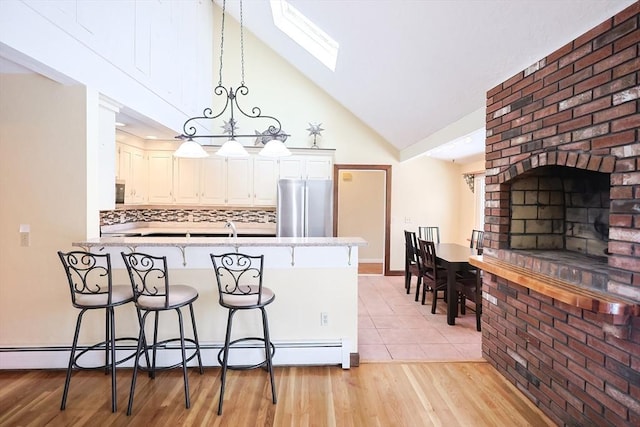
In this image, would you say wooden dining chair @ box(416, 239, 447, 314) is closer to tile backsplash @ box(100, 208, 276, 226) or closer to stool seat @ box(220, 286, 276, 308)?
stool seat @ box(220, 286, 276, 308)

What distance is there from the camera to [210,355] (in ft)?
9.35

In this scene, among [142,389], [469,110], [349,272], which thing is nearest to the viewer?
[142,389]

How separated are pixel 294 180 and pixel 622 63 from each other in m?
3.97

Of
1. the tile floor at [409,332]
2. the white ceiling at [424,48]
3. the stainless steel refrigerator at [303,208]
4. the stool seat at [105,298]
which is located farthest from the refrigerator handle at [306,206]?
the stool seat at [105,298]

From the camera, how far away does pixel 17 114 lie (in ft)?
8.78

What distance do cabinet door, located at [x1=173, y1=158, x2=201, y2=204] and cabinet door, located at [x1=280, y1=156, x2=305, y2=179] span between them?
1.32 m

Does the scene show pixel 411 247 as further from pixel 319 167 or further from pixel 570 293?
pixel 570 293

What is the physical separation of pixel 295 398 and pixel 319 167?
12.1ft

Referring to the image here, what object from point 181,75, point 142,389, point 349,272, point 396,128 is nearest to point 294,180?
point 396,128

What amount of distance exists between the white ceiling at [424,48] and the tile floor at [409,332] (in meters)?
2.06

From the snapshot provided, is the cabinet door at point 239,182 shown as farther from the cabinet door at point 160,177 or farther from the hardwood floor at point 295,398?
the hardwood floor at point 295,398

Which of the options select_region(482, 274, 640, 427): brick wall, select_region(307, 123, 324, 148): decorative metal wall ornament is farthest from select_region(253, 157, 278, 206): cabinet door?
select_region(482, 274, 640, 427): brick wall

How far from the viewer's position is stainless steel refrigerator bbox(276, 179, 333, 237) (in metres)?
5.19

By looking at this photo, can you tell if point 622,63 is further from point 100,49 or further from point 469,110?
point 100,49
